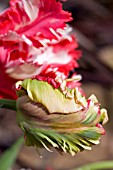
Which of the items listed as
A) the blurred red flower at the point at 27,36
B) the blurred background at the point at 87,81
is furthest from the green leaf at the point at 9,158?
the blurred background at the point at 87,81

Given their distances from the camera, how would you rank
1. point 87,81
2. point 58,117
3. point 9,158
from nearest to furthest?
point 58,117 → point 9,158 → point 87,81

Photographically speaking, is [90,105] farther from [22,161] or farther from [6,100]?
[22,161]

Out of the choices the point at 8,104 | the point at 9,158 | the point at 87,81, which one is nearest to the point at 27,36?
the point at 8,104

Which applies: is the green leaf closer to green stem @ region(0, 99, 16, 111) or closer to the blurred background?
green stem @ region(0, 99, 16, 111)

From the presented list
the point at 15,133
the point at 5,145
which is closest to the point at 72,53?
the point at 5,145

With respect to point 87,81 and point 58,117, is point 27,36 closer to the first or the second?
point 58,117

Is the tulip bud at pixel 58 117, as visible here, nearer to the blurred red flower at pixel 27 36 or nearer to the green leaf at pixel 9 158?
the blurred red flower at pixel 27 36

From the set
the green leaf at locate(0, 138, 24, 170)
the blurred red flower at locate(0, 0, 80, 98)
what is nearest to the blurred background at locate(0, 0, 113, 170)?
the green leaf at locate(0, 138, 24, 170)
